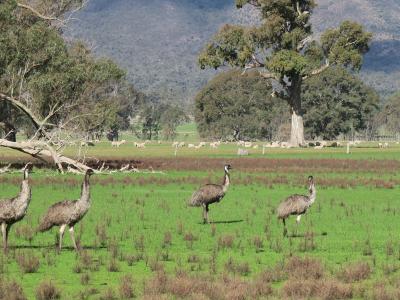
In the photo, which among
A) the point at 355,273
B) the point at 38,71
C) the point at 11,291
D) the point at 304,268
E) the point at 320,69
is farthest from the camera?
the point at 320,69

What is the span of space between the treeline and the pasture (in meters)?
117

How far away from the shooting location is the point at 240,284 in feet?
50.7

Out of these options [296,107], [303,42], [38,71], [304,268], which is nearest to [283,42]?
[303,42]

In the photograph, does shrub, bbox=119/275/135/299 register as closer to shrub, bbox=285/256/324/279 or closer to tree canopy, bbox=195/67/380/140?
shrub, bbox=285/256/324/279

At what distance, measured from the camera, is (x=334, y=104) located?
6171 inches

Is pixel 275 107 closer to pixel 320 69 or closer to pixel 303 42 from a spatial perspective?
pixel 320 69

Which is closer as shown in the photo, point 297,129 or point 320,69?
point 320,69

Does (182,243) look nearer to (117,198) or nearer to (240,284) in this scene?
(240,284)

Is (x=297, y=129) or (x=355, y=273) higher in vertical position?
(x=297, y=129)

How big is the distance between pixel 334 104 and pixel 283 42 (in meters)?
63.5

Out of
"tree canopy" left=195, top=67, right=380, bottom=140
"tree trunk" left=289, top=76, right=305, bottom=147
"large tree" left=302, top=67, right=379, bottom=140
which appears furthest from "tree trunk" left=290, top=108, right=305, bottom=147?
"large tree" left=302, top=67, right=379, bottom=140

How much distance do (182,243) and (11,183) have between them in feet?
80.8

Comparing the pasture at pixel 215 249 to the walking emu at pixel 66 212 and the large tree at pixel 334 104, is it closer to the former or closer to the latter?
the walking emu at pixel 66 212

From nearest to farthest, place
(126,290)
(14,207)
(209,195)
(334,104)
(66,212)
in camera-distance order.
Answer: (126,290), (14,207), (66,212), (209,195), (334,104)
